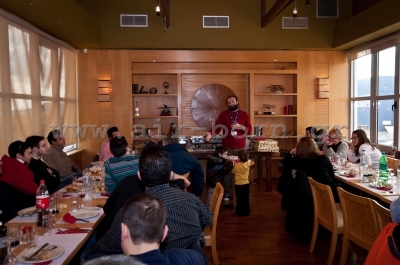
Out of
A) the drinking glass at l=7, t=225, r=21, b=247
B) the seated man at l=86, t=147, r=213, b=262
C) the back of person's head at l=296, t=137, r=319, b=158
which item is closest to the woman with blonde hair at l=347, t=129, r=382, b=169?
the back of person's head at l=296, t=137, r=319, b=158

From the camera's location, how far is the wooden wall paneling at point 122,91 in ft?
26.2

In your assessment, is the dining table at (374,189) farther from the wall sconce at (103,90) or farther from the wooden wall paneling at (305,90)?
the wall sconce at (103,90)

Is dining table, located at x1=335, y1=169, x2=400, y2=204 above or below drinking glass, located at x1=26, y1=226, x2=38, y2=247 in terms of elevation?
below

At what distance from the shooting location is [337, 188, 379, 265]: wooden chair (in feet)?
9.65

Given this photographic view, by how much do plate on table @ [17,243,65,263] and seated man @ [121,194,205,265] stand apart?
0.84 metres

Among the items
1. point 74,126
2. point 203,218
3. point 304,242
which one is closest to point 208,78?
point 74,126

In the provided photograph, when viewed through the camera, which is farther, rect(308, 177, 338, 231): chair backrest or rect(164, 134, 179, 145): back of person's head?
rect(164, 134, 179, 145): back of person's head

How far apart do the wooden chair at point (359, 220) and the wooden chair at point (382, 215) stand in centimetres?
3

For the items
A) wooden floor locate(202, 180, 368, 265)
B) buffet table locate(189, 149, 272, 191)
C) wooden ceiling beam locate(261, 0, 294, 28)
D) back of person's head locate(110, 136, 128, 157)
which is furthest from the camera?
buffet table locate(189, 149, 272, 191)

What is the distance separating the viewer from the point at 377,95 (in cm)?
728

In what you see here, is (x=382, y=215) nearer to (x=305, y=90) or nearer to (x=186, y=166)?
(x=186, y=166)

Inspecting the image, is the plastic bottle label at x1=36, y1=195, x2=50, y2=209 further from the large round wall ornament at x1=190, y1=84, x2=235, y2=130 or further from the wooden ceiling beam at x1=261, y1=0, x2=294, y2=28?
the large round wall ornament at x1=190, y1=84, x2=235, y2=130

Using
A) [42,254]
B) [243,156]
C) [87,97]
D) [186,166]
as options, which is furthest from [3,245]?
[87,97]

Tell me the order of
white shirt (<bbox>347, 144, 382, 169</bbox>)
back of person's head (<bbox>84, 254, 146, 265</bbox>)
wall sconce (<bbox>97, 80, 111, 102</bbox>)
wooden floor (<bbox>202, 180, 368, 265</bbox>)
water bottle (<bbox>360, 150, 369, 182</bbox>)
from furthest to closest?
1. wall sconce (<bbox>97, 80, 111, 102</bbox>)
2. white shirt (<bbox>347, 144, 382, 169</bbox>)
3. water bottle (<bbox>360, 150, 369, 182</bbox>)
4. wooden floor (<bbox>202, 180, 368, 265</bbox>)
5. back of person's head (<bbox>84, 254, 146, 265</bbox>)
